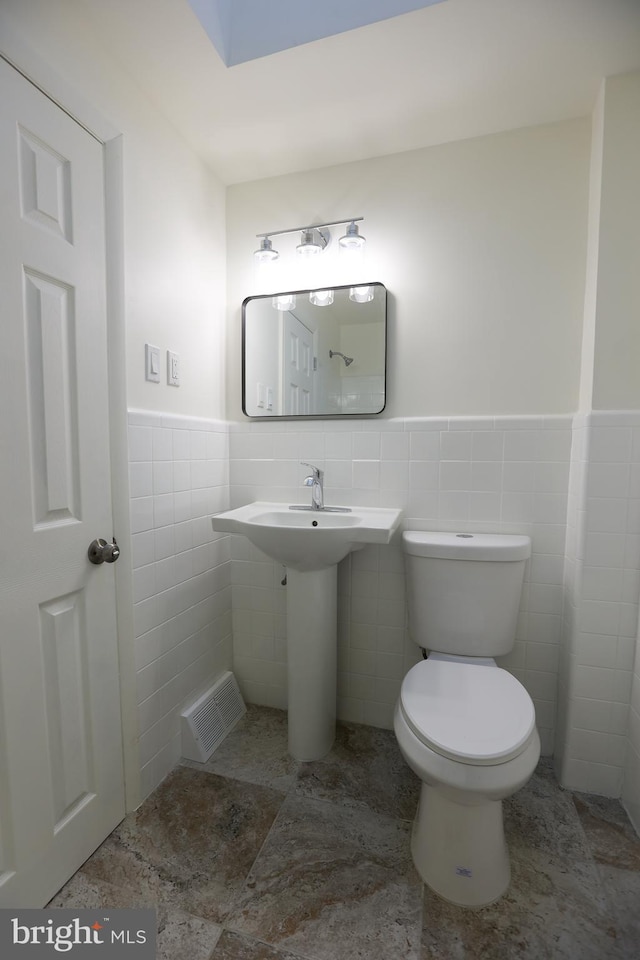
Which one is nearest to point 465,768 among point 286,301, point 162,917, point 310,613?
point 310,613

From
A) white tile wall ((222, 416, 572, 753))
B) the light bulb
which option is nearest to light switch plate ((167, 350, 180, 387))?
white tile wall ((222, 416, 572, 753))

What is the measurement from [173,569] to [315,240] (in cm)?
133

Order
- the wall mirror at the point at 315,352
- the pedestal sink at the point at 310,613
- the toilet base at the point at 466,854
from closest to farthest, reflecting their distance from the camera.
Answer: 1. the toilet base at the point at 466,854
2. the pedestal sink at the point at 310,613
3. the wall mirror at the point at 315,352

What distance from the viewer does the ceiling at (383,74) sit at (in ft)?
3.54

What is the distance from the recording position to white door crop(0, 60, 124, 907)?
2.99ft

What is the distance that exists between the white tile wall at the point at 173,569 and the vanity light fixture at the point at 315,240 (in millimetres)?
688

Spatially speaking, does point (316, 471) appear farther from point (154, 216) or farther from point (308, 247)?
point (154, 216)

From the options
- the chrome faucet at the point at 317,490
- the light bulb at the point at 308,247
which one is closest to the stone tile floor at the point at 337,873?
the chrome faucet at the point at 317,490

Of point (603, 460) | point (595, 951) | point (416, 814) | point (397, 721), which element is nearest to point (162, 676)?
point (397, 721)

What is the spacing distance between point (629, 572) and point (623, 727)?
51cm

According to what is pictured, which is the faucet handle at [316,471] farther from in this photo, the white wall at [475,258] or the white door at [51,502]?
the white door at [51,502]

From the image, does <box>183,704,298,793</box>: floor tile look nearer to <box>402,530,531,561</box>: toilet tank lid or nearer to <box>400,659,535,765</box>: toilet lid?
<box>400,659,535,765</box>: toilet lid

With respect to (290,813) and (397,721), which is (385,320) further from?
(290,813)

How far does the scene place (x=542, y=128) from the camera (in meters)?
1.42
